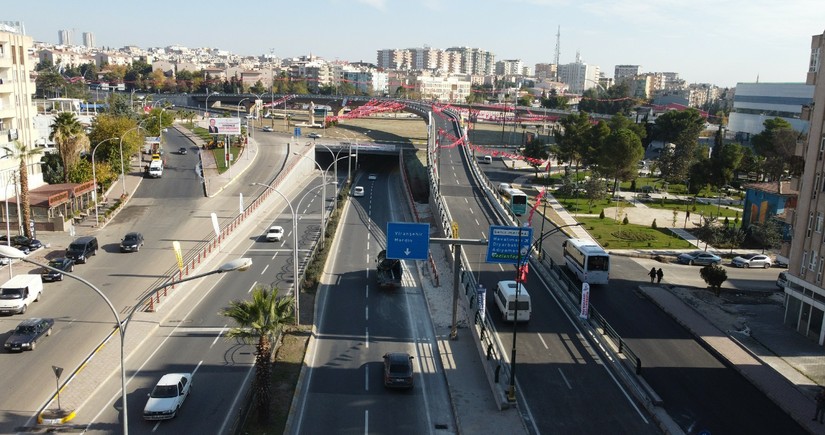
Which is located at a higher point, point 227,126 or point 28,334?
point 227,126

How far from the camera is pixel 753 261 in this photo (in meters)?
51.8

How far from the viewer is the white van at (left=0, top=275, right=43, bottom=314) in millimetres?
33594

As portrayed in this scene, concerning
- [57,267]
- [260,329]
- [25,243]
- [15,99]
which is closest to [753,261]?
[260,329]

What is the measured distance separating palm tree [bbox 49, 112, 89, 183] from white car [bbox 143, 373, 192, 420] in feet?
138

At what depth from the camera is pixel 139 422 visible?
23.9 metres

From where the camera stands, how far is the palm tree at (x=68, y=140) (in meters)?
59.1

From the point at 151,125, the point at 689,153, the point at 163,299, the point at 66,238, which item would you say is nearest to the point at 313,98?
the point at 151,125

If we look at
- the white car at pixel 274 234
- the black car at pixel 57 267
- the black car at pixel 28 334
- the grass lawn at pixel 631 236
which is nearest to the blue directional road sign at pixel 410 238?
the black car at pixel 28 334

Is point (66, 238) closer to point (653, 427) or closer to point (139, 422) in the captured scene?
point (139, 422)

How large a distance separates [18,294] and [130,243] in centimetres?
1309

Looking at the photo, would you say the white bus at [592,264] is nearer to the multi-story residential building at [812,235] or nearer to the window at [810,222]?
the multi-story residential building at [812,235]

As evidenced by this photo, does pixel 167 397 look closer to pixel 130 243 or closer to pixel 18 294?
pixel 18 294

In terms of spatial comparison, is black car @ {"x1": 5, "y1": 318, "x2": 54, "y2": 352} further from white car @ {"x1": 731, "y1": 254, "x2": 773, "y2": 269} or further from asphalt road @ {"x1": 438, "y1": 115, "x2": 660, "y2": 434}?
white car @ {"x1": 731, "y1": 254, "x2": 773, "y2": 269}

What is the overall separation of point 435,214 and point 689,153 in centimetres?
4028
